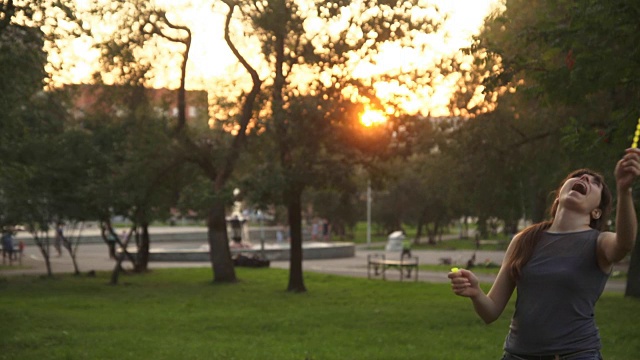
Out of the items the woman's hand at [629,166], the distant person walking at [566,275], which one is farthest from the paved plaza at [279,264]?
the woman's hand at [629,166]

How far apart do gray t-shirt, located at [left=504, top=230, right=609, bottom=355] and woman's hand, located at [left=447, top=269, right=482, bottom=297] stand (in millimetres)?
260

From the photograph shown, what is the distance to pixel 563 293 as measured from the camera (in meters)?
4.51

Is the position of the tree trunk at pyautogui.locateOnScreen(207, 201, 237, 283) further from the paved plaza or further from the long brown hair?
the long brown hair

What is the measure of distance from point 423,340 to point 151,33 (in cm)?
1802

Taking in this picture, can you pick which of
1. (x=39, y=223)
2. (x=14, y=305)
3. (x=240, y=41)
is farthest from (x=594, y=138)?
(x=39, y=223)

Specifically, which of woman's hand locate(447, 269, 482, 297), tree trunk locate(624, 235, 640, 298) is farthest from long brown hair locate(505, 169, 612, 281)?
tree trunk locate(624, 235, 640, 298)

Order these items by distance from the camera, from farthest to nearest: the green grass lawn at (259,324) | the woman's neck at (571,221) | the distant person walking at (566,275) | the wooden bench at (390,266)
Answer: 1. the wooden bench at (390,266)
2. the green grass lawn at (259,324)
3. the woman's neck at (571,221)
4. the distant person walking at (566,275)

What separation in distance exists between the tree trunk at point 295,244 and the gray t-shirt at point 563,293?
23904 mm

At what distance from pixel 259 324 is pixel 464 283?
45.0 ft

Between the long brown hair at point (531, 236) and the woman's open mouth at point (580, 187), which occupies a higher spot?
the woman's open mouth at point (580, 187)

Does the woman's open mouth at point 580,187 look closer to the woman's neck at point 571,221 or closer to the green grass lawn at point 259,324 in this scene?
the woman's neck at point 571,221

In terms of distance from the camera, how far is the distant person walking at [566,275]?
4480 mm

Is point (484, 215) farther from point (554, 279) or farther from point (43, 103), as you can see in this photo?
point (554, 279)

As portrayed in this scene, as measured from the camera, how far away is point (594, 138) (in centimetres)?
1434
